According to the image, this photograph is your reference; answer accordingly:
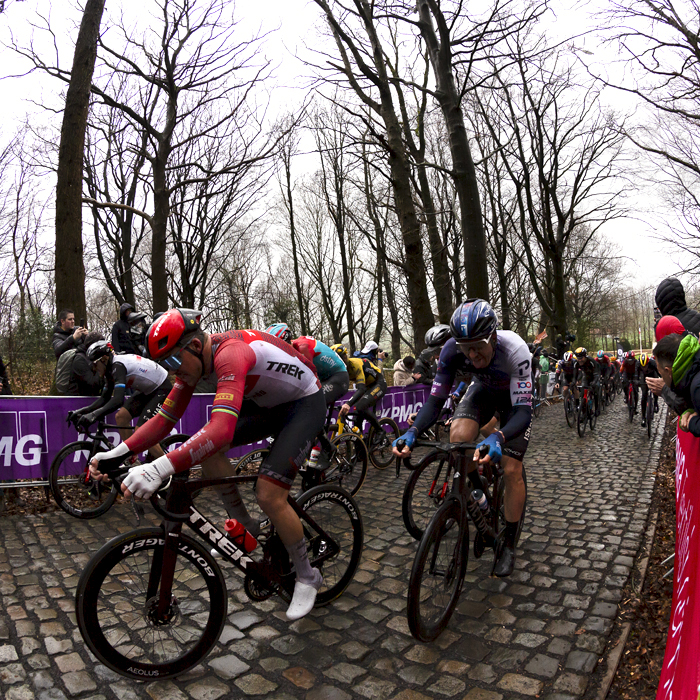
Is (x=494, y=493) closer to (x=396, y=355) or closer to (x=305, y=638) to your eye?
(x=305, y=638)

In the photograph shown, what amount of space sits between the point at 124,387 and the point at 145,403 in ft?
1.76

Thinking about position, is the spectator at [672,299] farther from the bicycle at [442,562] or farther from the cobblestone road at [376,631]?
the bicycle at [442,562]

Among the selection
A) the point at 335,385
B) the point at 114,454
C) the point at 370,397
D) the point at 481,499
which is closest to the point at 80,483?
the point at 335,385

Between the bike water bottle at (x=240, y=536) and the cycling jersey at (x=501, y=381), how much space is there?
1345 mm

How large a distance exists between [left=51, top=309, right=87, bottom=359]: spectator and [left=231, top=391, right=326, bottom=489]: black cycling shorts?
4677 millimetres

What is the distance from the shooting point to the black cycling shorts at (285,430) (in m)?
3.31

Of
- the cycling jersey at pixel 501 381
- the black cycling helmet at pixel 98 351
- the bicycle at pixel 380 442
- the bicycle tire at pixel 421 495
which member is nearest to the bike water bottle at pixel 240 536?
the cycling jersey at pixel 501 381

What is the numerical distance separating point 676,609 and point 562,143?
2944 cm

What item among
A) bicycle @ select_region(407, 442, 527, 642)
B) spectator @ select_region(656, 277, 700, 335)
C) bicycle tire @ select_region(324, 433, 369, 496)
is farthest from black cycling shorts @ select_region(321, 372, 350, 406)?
spectator @ select_region(656, 277, 700, 335)

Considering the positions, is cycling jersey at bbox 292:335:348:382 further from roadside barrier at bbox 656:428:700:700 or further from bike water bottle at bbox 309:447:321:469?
roadside barrier at bbox 656:428:700:700

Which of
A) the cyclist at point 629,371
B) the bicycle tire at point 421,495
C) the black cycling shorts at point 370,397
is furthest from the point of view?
the cyclist at point 629,371

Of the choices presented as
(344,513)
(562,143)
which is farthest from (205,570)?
(562,143)

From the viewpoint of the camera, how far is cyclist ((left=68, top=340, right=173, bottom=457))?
20.1 ft

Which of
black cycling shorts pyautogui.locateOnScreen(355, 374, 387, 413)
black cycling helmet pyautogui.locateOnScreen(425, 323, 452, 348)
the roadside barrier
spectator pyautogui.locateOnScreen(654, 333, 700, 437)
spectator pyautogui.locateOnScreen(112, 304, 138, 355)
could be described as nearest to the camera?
the roadside barrier
